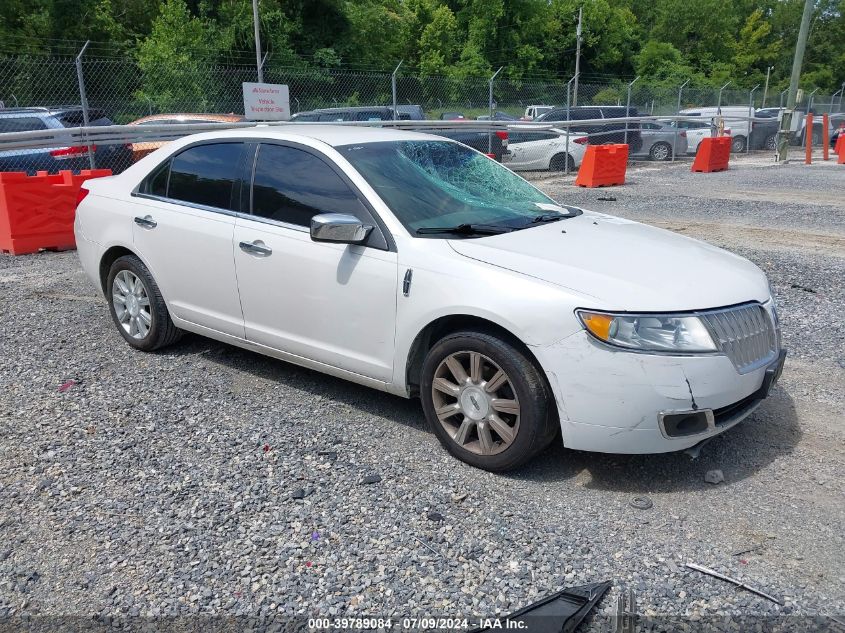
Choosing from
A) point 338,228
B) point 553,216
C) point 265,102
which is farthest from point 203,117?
point 338,228

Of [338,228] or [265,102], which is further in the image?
[265,102]

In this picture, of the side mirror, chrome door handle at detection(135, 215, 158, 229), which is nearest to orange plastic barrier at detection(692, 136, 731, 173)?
chrome door handle at detection(135, 215, 158, 229)

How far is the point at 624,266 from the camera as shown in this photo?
3834 mm

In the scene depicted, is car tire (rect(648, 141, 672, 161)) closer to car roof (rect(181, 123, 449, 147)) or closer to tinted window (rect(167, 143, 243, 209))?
car roof (rect(181, 123, 449, 147))

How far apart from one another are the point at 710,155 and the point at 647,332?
19.0 m

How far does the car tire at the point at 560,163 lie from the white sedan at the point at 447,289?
50.3 ft

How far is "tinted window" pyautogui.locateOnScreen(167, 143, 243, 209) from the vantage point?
4.95 m

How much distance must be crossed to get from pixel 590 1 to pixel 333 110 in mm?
55041

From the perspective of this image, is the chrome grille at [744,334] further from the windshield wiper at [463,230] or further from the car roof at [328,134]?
the car roof at [328,134]

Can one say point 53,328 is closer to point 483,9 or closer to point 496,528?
point 496,528

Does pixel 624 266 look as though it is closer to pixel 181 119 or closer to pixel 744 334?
pixel 744 334


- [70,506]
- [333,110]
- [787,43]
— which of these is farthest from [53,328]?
[787,43]

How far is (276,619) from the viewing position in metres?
2.81

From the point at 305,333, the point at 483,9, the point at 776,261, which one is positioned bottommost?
the point at 776,261
